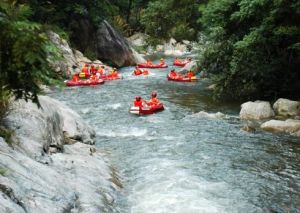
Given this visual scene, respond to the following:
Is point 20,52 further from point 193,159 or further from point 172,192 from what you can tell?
point 193,159

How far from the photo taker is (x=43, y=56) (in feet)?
15.1

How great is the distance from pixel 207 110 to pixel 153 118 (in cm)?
242

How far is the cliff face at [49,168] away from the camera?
230 inches

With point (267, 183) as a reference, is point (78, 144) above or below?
above

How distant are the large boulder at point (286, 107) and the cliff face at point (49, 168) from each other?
25.7 feet

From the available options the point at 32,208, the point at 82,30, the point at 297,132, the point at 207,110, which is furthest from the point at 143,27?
the point at 32,208

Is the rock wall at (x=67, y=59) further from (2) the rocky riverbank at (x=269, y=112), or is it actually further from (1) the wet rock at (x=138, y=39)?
(1) the wet rock at (x=138, y=39)

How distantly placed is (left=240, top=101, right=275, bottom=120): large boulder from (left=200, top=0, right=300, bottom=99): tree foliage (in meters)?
1.48

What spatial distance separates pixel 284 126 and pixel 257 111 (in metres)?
2.10

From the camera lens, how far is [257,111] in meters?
16.2

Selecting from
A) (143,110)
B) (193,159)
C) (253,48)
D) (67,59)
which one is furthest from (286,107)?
(67,59)

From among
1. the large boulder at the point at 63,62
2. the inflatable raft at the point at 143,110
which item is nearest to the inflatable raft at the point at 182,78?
the large boulder at the point at 63,62

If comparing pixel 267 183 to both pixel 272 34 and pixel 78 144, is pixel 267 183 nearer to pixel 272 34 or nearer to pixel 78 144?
pixel 78 144

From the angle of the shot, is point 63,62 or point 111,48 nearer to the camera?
point 63,62
